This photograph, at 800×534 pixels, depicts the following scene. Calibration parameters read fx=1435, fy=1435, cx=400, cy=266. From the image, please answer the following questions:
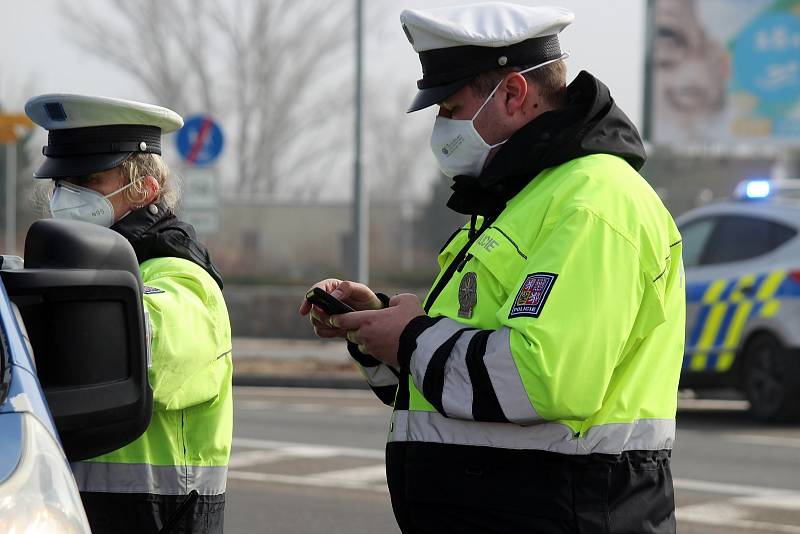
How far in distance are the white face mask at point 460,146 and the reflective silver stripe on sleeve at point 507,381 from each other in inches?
18.8

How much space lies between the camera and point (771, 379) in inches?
451

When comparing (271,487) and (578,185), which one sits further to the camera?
(271,487)

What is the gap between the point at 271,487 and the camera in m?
8.84

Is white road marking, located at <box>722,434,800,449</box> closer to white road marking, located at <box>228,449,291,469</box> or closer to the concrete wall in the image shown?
white road marking, located at <box>228,449,291,469</box>

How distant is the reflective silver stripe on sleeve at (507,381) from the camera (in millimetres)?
2432

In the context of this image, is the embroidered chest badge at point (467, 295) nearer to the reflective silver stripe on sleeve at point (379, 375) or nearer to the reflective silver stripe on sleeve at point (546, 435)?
the reflective silver stripe on sleeve at point (546, 435)

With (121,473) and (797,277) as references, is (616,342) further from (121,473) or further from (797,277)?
(797,277)

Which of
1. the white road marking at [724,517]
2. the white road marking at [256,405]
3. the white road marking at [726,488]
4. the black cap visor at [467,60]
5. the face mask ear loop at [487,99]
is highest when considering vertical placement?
the black cap visor at [467,60]

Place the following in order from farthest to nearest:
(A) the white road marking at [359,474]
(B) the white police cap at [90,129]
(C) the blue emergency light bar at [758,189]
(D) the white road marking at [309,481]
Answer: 1. (C) the blue emergency light bar at [758,189]
2. (A) the white road marking at [359,474]
3. (D) the white road marking at [309,481]
4. (B) the white police cap at [90,129]

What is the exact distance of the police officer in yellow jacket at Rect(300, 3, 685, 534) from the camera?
7.98 ft

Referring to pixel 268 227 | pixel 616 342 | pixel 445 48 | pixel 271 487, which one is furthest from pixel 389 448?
pixel 268 227

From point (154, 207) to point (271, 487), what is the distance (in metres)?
5.72

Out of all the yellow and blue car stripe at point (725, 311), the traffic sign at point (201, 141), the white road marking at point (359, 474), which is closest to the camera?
the white road marking at point (359, 474)

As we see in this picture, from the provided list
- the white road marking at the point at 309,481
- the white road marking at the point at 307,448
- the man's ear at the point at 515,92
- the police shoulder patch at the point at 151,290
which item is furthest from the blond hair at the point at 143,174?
the white road marking at the point at 307,448
